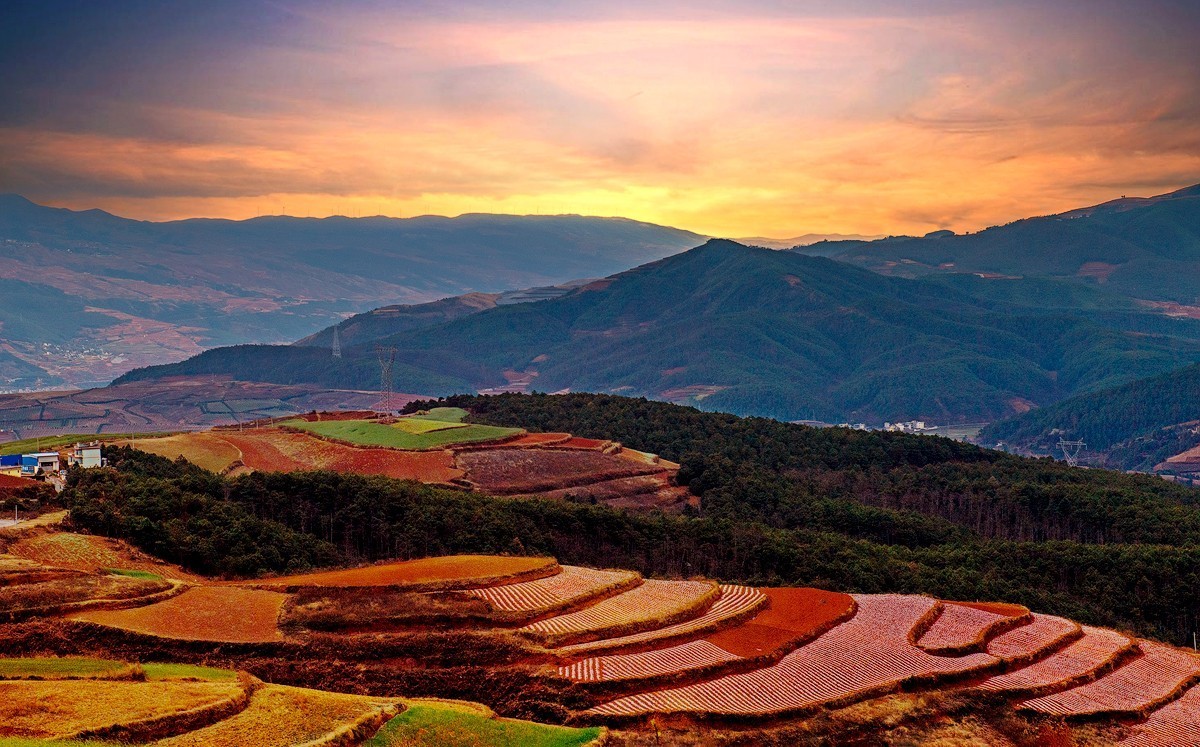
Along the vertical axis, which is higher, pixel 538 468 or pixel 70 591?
pixel 70 591

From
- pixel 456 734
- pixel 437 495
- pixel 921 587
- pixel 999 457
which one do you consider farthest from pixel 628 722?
pixel 999 457

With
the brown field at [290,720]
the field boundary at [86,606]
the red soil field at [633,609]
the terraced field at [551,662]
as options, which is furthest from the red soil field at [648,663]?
the field boundary at [86,606]

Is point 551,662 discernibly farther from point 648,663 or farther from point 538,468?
point 538,468

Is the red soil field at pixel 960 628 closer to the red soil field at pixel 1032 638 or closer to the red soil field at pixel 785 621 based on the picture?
the red soil field at pixel 1032 638

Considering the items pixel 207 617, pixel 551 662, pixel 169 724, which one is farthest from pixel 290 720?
pixel 207 617

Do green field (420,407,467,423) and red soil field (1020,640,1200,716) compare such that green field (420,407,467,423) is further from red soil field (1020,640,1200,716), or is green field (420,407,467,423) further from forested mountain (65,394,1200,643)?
red soil field (1020,640,1200,716)

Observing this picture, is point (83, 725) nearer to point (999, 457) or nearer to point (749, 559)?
point (749, 559)
